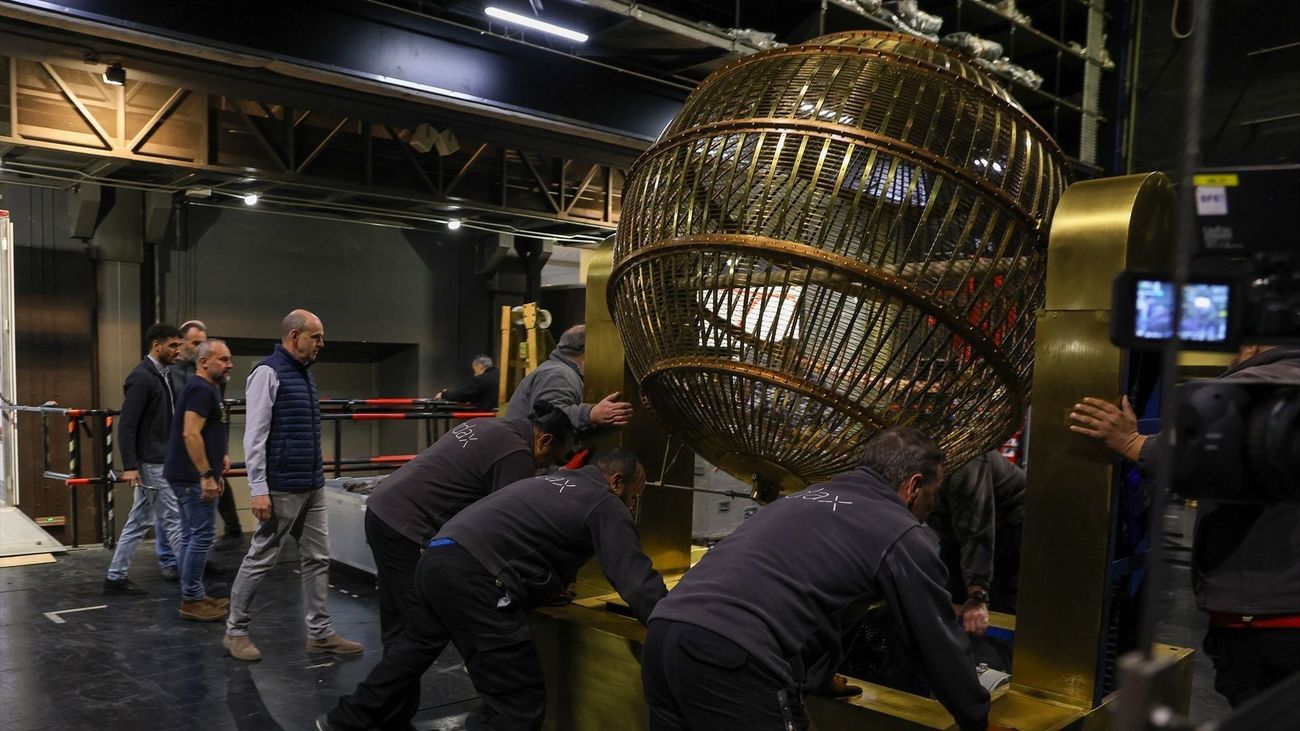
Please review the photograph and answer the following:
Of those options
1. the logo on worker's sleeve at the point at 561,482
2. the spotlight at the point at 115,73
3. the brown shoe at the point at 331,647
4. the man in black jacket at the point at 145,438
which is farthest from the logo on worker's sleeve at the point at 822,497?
the man in black jacket at the point at 145,438

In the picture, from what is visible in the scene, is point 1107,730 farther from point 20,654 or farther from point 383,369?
point 383,369

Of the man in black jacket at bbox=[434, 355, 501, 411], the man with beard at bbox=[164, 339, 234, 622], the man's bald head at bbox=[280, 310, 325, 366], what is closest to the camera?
the man's bald head at bbox=[280, 310, 325, 366]

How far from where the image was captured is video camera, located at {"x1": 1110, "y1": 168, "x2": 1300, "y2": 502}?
3.36ft

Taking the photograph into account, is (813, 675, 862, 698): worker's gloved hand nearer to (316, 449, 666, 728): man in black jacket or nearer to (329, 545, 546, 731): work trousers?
(316, 449, 666, 728): man in black jacket

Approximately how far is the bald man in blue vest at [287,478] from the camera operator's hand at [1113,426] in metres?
3.72

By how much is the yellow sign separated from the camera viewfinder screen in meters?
0.18

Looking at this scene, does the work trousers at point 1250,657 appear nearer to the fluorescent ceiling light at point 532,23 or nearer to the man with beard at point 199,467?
the fluorescent ceiling light at point 532,23

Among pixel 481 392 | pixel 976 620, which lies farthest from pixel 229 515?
pixel 976 620

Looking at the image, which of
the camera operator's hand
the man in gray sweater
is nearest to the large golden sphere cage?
the camera operator's hand

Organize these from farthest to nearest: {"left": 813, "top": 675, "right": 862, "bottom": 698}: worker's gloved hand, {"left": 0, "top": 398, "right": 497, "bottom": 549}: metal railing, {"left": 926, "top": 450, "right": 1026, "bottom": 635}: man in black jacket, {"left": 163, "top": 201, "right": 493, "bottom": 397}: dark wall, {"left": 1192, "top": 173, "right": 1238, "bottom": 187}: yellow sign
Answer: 1. {"left": 163, "top": 201, "right": 493, "bottom": 397}: dark wall
2. {"left": 0, "top": 398, "right": 497, "bottom": 549}: metal railing
3. {"left": 926, "top": 450, "right": 1026, "bottom": 635}: man in black jacket
4. {"left": 813, "top": 675, "right": 862, "bottom": 698}: worker's gloved hand
5. {"left": 1192, "top": 173, "right": 1238, "bottom": 187}: yellow sign

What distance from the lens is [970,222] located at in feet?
6.89

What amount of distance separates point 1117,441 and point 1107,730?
0.74 meters

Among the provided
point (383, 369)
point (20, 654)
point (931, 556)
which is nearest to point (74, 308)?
point (383, 369)


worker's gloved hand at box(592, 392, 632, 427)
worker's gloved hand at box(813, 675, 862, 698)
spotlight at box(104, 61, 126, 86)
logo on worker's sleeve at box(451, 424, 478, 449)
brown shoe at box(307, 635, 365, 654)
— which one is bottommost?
brown shoe at box(307, 635, 365, 654)
